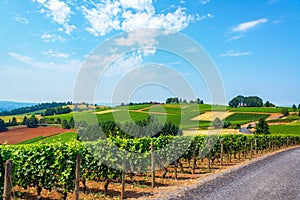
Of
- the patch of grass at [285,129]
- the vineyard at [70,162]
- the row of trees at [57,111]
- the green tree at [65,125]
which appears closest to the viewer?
the vineyard at [70,162]

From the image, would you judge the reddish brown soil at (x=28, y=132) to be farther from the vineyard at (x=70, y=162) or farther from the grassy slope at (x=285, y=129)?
the grassy slope at (x=285, y=129)

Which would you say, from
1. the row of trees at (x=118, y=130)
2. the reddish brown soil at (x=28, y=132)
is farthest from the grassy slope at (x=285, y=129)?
the reddish brown soil at (x=28, y=132)

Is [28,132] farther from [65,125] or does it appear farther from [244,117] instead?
[244,117]

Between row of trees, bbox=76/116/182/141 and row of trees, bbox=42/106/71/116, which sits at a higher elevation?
row of trees, bbox=42/106/71/116

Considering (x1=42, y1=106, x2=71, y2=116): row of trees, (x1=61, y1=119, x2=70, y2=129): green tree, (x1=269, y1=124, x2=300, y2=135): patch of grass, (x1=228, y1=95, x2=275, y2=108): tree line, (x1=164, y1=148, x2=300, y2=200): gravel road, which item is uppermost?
(x1=228, y1=95, x2=275, y2=108): tree line

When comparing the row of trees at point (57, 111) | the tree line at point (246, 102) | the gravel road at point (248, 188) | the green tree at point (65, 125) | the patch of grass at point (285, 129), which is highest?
the tree line at point (246, 102)

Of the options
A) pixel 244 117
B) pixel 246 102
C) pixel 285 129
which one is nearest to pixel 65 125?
pixel 285 129

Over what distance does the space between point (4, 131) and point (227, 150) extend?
35.6m

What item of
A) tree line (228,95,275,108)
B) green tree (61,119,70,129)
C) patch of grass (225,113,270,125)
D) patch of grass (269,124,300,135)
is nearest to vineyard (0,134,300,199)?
green tree (61,119,70,129)

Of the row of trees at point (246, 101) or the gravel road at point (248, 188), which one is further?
the row of trees at point (246, 101)

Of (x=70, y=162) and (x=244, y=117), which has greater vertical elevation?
A: (x=244, y=117)

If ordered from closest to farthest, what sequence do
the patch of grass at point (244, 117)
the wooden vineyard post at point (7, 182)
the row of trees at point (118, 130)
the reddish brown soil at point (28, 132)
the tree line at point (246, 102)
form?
the wooden vineyard post at point (7, 182)
the row of trees at point (118, 130)
the reddish brown soil at point (28, 132)
the patch of grass at point (244, 117)
the tree line at point (246, 102)

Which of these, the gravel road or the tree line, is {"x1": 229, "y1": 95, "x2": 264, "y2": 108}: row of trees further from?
the gravel road

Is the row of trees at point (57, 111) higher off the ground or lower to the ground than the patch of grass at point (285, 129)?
higher
